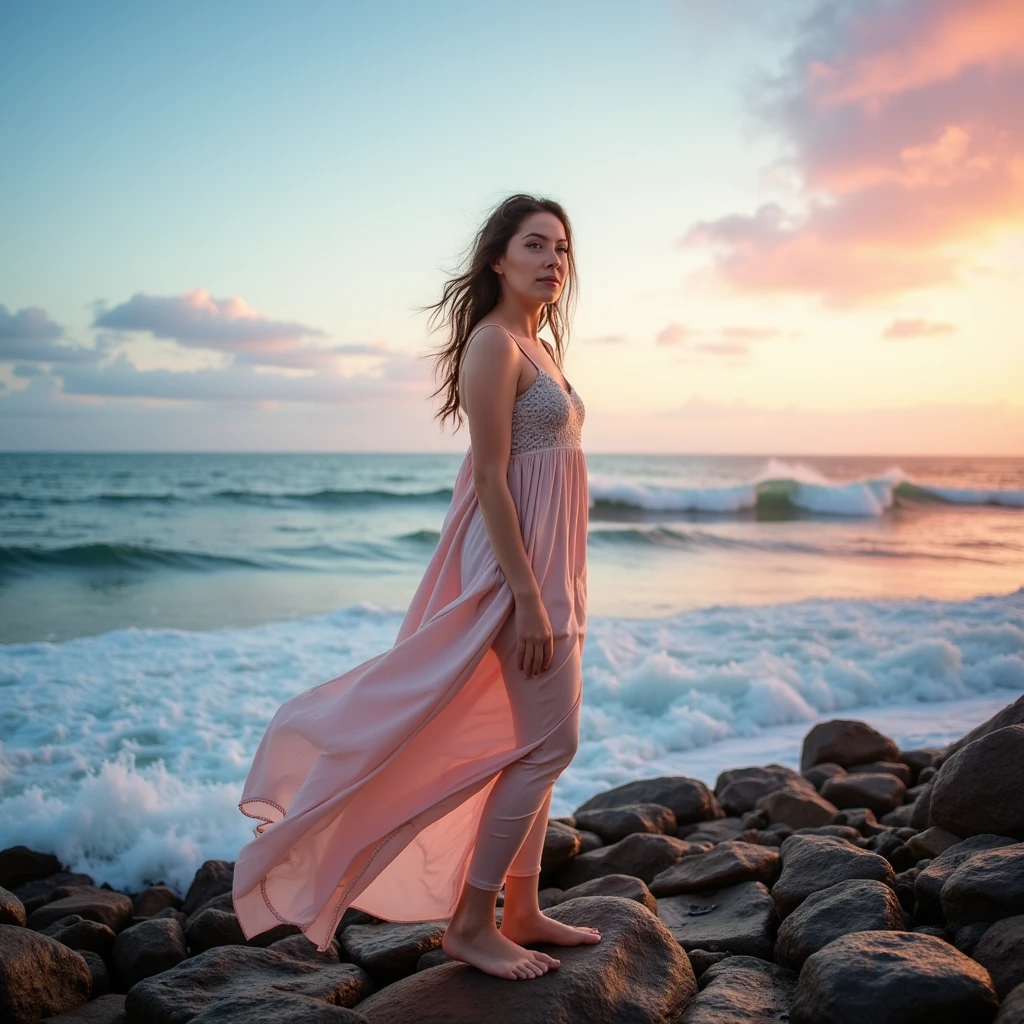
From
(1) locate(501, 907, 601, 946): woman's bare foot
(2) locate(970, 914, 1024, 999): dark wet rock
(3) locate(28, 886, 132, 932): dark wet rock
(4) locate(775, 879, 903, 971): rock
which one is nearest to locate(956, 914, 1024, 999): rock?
(2) locate(970, 914, 1024, 999): dark wet rock

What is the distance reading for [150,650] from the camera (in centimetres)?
860

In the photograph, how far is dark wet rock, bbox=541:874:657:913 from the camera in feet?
11.3

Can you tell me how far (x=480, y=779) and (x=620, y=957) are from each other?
26.9 inches

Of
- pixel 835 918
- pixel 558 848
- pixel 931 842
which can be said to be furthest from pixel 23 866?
pixel 931 842

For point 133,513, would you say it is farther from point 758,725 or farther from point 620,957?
point 620,957

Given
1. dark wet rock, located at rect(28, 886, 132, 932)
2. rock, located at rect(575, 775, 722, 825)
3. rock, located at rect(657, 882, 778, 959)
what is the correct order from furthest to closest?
rock, located at rect(575, 775, 722, 825)
dark wet rock, located at rect(28, 886, 132, 932)
rock, located at rect(657, 882, 778, 959)

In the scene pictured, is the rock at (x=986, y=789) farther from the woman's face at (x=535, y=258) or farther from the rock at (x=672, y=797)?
the woman's face at (x=535, y=258)

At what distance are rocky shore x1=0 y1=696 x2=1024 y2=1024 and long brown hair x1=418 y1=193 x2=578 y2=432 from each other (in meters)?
1.80

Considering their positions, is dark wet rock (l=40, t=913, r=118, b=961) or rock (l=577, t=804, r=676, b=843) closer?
dark wet rock (l=40, t=913, r=118, b=961)

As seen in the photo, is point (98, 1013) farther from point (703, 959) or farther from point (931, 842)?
point (931, 842)

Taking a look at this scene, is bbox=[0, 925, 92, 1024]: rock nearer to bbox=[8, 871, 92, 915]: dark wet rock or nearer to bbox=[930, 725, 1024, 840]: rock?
bbox=[8, 871, 92, 915]: dark wet rock

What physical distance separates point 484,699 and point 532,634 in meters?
0.36

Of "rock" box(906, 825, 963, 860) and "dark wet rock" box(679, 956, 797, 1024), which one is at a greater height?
"rock" box(906, 825, 963, 860)

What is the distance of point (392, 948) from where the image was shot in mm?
3188
